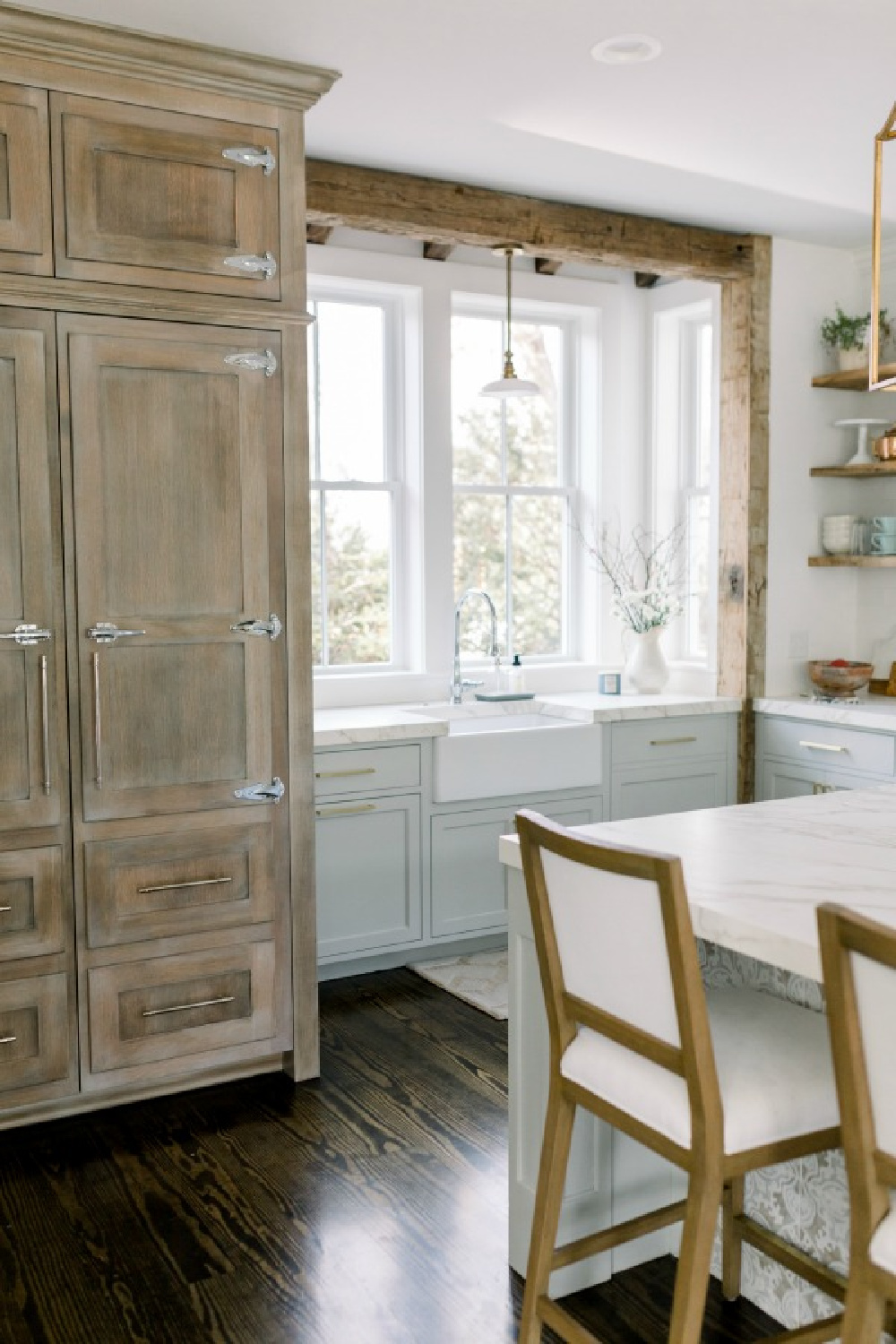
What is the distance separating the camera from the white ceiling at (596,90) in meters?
2.91

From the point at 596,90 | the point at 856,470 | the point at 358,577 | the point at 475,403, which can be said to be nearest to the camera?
the point at 596,90

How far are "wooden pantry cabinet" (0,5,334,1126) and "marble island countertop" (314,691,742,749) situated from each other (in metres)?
0.71

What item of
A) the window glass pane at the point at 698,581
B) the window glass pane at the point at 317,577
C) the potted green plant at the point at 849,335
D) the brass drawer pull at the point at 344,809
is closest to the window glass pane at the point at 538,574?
the window glass pane at the point at 698,581

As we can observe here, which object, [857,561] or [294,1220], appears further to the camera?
[857,561]

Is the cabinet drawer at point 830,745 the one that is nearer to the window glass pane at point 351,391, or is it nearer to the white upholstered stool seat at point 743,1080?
the window glass pane at point 351,391

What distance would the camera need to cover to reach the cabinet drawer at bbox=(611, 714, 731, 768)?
185 inches

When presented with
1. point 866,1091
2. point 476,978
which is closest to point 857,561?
point 476,978

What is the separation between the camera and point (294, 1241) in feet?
8.36

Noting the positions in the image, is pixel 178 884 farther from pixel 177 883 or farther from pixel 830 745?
pixel 830 745

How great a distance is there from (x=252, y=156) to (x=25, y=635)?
1362 mm

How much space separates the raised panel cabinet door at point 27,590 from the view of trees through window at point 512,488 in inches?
93.5

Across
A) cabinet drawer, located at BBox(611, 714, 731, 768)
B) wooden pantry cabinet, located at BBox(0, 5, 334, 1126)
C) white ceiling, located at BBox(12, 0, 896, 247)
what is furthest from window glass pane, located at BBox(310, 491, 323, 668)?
wooden pantry cabinet, located at BBox(0, 5, 334, 1126)

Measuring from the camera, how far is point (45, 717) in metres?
2.99

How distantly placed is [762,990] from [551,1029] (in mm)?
506
